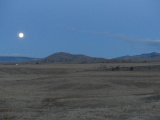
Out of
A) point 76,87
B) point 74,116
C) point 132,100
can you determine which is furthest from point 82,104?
point 76,87

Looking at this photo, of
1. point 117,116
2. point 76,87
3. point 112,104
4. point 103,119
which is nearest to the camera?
point 103,119

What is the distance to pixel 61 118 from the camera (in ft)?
42.0

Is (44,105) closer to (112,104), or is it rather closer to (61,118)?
(112,104)

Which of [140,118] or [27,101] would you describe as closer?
[140,118]

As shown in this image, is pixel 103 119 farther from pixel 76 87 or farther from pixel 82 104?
pixel 76 87

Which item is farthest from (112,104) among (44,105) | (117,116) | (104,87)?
(104,87)

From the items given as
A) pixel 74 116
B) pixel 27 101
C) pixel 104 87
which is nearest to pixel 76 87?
pixel 104 87

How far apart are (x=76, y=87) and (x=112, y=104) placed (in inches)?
560

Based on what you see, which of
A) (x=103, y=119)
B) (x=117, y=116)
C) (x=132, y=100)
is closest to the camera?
(x=103, y=119)

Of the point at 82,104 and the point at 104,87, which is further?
the point at 104,87

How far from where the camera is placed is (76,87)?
3422 cm

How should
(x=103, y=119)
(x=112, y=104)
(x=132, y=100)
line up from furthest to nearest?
(x=132, y=100), (x=112, y=104), (x=103, y=119)

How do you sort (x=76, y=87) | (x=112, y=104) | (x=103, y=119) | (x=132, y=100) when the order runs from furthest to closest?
(x=76, y=87) → (x=132, y=100) → (x=112, y=104) → (x=103, y=119)

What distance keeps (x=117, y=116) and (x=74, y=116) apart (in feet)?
7.45
